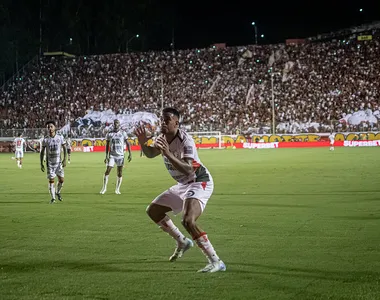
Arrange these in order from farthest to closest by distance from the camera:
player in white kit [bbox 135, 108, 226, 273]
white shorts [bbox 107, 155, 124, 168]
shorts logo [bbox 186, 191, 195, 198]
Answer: white shorts [bbox 107, 155, 124, 168], shorts logo [bbox 186, 191, 195, 198], player in white kit [bbox 135, 108, 226, 273]

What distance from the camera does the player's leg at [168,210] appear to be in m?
7.87

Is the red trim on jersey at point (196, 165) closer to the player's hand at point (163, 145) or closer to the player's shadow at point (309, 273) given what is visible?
the player's hand at point (163, 145)

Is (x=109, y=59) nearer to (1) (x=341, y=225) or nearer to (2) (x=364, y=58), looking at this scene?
(2) (x=364, y=58)

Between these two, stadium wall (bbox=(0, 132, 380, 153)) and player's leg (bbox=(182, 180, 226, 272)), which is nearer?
player's leg (bbox=(182, 180, 226, 272))

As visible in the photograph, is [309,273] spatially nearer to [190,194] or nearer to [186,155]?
[190,194]

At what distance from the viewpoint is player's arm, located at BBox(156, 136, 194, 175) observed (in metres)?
7.06

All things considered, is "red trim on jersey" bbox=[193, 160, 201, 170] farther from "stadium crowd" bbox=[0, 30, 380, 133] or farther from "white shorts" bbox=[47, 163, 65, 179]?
"stadium crowd" bbox=[0, 30, 380, 133]

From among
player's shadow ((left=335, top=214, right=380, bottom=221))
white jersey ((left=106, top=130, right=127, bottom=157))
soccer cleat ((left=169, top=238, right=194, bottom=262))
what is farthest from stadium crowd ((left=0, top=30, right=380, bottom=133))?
soccer cleat ((left=169, top=238, right=194, bottom=262))

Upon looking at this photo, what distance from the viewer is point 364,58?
194ft

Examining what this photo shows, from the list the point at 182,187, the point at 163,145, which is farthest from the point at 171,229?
the point at 163,145

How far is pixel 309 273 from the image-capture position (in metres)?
7.02

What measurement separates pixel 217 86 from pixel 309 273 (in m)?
55.9

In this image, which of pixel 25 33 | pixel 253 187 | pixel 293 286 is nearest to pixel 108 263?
pixel 293 286

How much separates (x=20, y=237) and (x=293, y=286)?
18.0ft
